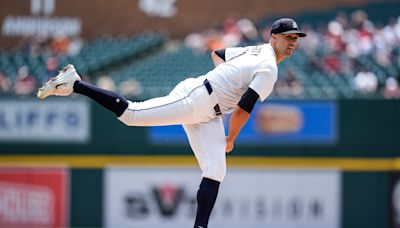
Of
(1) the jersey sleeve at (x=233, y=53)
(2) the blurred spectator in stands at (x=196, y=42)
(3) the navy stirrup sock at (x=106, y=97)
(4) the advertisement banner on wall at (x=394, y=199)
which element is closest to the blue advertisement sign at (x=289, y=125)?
(4) the advertisement banner on wall at (x=394, y=199)

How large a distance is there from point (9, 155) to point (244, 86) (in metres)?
5.48

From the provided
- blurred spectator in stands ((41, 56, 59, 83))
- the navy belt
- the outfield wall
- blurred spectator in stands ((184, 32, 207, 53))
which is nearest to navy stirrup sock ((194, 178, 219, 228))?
the navy belt

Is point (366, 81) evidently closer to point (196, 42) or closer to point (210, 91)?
point (196, 42)

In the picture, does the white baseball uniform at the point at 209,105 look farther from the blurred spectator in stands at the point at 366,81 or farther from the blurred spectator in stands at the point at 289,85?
the blurred spectator in stands at the point at 366,81

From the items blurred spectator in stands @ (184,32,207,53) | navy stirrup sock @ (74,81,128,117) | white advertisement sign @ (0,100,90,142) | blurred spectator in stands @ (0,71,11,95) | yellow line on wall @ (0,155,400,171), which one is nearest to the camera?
navy stirrup sock @ (74,81,128,117)

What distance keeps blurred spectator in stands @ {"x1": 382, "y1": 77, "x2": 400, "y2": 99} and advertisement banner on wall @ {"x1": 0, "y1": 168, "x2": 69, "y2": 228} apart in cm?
437

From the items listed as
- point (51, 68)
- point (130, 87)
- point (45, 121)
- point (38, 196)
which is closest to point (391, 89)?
point (130, 87)

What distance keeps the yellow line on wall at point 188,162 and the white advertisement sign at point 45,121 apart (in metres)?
0.26

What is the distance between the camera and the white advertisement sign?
34.4 ft

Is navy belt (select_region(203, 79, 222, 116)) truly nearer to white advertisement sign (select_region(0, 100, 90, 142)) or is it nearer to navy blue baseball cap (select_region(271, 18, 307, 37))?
→ navy blue baseball cap (select_region(271, 18, 307, 37))

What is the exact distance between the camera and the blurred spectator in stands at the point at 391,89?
1052 cm

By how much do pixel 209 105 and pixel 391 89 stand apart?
5404 mm

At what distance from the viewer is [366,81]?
440 inches

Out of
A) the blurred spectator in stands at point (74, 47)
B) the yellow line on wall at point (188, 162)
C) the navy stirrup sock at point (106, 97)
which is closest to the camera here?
the navy stirrup sock at point (106, 97)
